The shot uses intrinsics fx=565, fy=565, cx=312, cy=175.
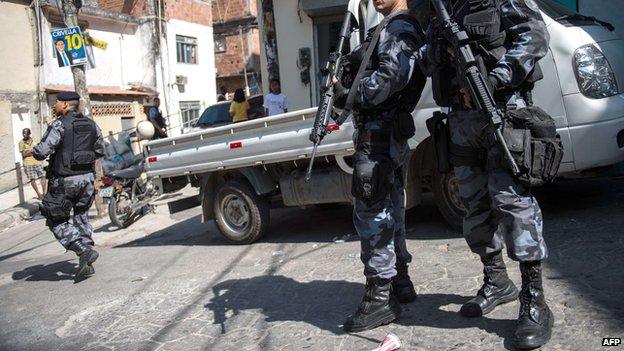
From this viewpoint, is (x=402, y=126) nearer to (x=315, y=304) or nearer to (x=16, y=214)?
(x=315, y=304)

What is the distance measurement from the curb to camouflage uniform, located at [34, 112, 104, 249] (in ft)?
20.9

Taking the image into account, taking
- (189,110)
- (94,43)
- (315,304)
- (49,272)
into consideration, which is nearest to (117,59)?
(189,110)

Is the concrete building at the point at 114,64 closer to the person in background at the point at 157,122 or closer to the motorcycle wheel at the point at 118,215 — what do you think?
the person in background at the point at 157,122

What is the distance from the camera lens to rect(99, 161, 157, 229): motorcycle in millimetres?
8867

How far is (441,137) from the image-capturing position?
3164 mm

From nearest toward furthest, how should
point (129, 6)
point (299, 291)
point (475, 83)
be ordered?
point (475, 83)
point (299, 291)
point (129, 6)

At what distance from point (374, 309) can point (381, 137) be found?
990 mm

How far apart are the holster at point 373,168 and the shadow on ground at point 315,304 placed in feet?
2.61

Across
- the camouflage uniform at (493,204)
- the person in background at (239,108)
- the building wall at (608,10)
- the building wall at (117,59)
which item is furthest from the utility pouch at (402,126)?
the building wall at (117,59)

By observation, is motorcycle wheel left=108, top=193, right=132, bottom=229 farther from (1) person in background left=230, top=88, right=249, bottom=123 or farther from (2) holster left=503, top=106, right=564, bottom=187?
(2) holster left=503, top=106, right=564, bottom=187

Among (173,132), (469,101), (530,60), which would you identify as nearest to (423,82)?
(469,101)

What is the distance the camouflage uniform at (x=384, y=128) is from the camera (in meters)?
3.09

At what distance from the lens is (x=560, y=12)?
4.93 metres

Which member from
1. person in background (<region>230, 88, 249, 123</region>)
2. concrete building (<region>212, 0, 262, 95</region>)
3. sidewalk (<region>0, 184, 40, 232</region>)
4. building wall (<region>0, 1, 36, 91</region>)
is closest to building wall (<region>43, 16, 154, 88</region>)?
building wall (<region>0, 1, 36, 91</region>)
